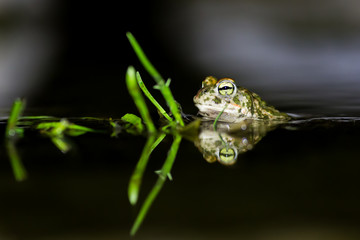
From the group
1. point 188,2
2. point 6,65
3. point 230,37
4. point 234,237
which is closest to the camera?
point 234,237

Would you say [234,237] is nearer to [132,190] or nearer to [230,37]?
[132,190]

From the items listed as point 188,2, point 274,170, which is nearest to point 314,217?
point 274,170

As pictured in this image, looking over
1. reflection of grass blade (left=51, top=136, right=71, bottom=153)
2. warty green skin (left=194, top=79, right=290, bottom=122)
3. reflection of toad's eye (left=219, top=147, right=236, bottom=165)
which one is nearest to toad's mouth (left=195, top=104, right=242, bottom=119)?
warty green skin (left=194, top=79, right=290, bottom=122)

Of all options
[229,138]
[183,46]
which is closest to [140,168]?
[229,138]

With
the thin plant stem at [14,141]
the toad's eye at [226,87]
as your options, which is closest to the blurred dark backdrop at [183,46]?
the toad's eye at [226,87]

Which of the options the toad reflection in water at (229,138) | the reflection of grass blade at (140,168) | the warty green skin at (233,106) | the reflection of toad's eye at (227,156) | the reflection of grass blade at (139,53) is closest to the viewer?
the reflection of grass blade at (140,168)

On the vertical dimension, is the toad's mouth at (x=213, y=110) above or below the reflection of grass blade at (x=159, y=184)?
above

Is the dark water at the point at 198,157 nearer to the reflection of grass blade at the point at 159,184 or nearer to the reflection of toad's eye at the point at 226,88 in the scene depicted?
the reflection of grass blade at the point at 159,184
